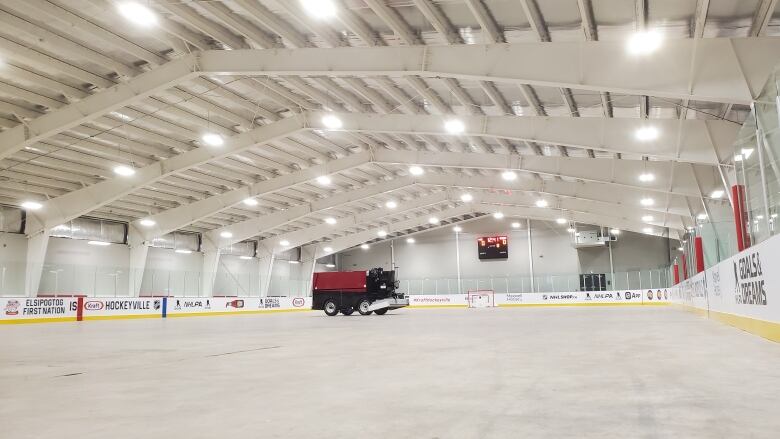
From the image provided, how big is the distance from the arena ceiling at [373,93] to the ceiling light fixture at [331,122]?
0.19 feet

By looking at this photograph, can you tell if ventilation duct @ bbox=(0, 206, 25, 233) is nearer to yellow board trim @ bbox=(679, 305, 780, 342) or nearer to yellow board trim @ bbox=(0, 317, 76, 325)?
yellow board trim @ bbox=(0, 317, 76, 325)

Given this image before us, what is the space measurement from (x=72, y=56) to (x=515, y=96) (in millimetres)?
14506

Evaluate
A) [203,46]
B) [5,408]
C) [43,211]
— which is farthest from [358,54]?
[43,211]

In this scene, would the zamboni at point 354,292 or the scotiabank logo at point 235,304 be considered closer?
the zamboni at point 354,292

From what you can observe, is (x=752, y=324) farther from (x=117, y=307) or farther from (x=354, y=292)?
(x=117, y=307)

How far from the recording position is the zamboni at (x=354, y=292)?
29.7 metres

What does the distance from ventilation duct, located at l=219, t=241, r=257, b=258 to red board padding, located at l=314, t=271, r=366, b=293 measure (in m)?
18.2

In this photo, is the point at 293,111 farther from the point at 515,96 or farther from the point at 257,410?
the point at 257,410

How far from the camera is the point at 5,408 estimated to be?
437cm

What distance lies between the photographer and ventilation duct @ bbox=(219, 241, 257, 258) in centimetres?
4700

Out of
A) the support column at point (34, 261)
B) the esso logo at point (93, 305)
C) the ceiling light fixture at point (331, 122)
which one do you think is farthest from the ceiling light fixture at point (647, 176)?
the support column at point (34, 261)

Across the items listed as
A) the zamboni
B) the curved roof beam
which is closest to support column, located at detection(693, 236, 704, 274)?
the curved roof beam

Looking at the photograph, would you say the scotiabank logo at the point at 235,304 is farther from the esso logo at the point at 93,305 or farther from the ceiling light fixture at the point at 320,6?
the ceiling light fixture at the point at 320,6

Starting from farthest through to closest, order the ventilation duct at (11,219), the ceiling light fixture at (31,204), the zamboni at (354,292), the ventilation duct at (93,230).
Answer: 1. the ventilation duct at (93,230)
2. the ventilation duct at (11,219)
3. the zamboni at (354,292)
4. the ceiling light fixture at (31,204)
